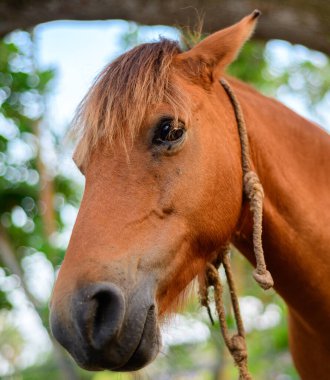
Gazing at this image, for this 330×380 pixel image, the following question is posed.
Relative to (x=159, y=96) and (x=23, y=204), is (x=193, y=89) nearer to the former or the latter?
(x=159, y=96)

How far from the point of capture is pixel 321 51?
4148mm

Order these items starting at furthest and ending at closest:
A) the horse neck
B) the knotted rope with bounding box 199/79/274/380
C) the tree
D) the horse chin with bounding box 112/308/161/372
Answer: the tree
the horse neck
the knotted rope with bounding box 199/79/274/380
the horse chin with bounding box 112/308/161/372

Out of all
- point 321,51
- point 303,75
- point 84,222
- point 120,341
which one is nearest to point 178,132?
point 84,222

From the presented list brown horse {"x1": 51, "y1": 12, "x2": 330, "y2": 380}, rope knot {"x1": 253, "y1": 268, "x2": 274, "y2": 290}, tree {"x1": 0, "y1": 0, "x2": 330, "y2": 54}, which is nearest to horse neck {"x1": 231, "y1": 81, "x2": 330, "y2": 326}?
brown horse {"x1": 51, "y1": 12, "x2": 330, "y2": 380}

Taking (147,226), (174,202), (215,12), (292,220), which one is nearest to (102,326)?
(147,226)

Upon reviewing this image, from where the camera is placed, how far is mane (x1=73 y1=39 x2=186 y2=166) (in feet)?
7.80

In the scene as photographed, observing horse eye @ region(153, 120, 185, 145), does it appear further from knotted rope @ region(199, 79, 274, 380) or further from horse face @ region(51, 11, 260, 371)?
knotted rope @ region(199, 79, 274, 380)

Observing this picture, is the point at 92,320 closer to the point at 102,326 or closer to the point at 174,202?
the point at 102,326

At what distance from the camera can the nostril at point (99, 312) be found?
1.99m

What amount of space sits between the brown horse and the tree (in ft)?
3.67

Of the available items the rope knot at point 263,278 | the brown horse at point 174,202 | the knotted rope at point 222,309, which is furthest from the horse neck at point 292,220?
the rope knot at point 263,278

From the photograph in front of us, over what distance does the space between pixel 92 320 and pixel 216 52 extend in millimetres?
1294

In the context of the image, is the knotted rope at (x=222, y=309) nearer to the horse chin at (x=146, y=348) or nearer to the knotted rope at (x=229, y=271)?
the knotted rope at (x=229, y=271)

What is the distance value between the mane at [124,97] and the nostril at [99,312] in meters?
0.60
